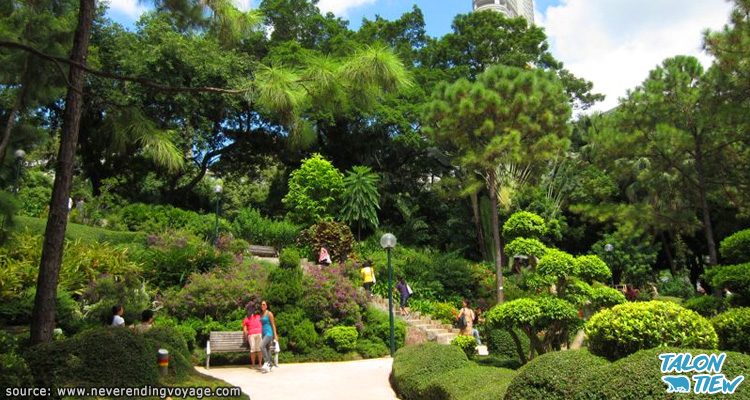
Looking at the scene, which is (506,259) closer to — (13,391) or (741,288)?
(741,288)

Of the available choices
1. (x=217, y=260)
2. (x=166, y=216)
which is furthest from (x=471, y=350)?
(x=166, y=216)

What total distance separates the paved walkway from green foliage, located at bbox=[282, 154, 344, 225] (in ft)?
39.7

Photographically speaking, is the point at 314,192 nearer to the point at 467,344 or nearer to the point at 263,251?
the point at 263,251

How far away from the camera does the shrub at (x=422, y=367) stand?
26.5ft

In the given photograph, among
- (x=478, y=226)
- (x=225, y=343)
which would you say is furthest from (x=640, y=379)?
(x=478, y=226)

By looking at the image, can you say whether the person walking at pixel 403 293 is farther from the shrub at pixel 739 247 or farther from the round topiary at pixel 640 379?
the round topiary at pixel 640 379

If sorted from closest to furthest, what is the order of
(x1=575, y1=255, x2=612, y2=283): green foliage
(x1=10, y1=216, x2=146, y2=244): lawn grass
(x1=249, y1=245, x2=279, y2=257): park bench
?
(x1=575, y1=255, x2=612, y2=283): green foliage
(x1=10, y1=216, x2=146, y2=244): lawn grass
(x1=249, y1=245, x2=279, y2=257): park bench

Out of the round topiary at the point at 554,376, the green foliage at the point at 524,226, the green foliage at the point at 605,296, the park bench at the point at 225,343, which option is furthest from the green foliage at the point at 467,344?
the round topiary at the point at 554,376

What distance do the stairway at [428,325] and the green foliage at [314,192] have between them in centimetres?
680

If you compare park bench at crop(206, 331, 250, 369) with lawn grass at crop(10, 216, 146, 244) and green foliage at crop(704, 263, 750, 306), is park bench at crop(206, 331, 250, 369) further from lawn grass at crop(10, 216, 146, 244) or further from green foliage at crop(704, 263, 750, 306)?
green foliage at crop(704, 263, 750, 306)

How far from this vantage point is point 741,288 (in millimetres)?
8242

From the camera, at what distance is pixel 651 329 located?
602 centimetres

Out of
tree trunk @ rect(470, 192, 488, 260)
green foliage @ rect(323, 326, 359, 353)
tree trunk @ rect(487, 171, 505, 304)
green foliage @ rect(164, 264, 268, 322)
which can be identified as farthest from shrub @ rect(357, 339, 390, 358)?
tree trunk @ rect(470, 192, 488, 260)

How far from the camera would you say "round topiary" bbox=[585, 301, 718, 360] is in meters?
5.97
